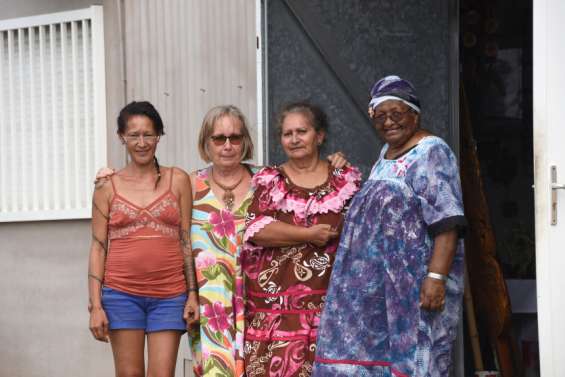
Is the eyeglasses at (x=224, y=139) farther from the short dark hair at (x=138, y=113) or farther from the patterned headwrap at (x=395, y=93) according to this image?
the patterned headwrap at (x=395, y=93)

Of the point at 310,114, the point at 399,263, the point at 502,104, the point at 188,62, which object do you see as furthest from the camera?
the point at 502,104

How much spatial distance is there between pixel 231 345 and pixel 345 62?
1842 mm

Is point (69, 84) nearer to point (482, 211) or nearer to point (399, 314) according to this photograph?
point (482, 211)

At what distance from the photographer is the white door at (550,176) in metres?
4.50

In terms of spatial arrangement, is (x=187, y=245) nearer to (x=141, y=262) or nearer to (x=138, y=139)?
(x=141, y=262)

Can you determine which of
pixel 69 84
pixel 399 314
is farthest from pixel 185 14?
pixel 399 314

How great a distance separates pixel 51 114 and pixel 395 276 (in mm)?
3757

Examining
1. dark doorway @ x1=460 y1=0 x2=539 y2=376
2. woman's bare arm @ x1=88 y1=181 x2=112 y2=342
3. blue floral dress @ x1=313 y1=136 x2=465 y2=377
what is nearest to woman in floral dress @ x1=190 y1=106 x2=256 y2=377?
woman's bare arm @ x1=88 y1=181 x2=112 y2=342

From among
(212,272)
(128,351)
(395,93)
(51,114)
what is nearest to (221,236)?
(212,272)

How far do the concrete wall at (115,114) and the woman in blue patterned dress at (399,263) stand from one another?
82.5 inches

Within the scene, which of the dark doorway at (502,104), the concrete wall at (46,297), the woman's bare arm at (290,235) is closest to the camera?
the woman's bare arm at (290,235)

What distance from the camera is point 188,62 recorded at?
6.61 metres

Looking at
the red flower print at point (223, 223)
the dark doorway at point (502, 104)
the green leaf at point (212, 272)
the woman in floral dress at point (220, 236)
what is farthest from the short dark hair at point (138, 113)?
the dark doorway at point (502, 104)

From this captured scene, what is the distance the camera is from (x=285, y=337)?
14.9ft
